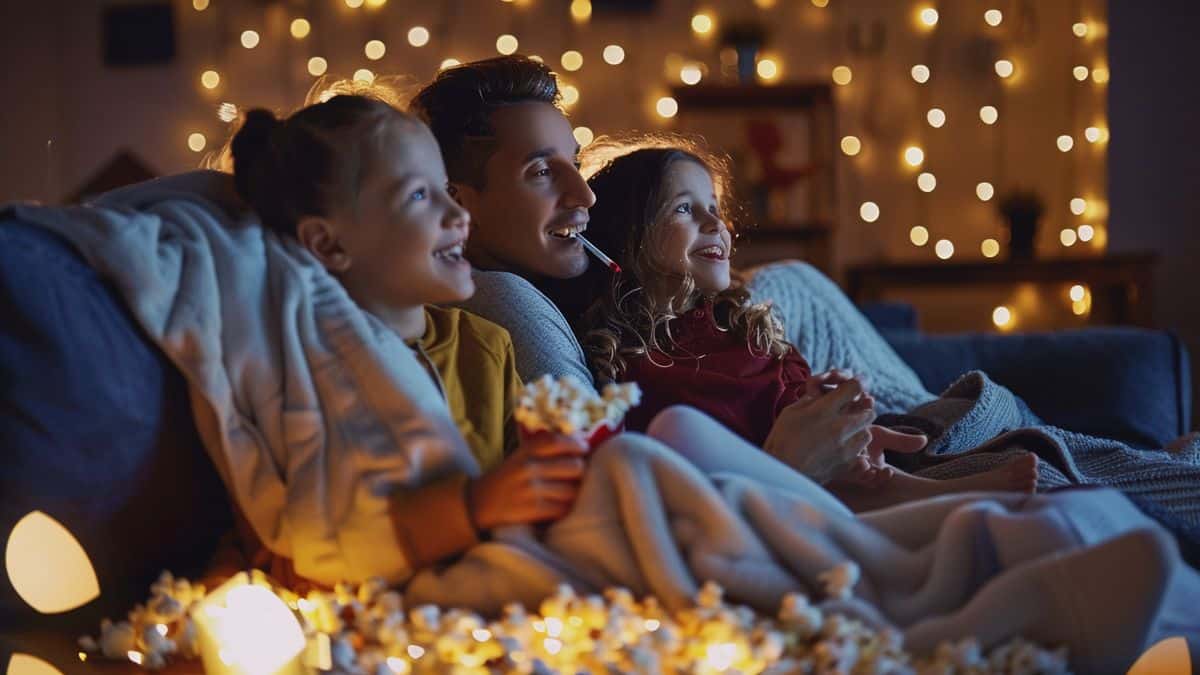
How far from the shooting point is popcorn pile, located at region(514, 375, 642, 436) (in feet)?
3.38

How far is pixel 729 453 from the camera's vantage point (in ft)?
3.56

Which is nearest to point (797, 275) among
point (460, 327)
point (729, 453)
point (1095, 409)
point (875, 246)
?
point (1095, 409)

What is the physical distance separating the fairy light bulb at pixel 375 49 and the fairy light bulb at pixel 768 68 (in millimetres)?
1398

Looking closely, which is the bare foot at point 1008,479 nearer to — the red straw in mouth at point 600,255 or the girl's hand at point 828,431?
the girl's hand at point 828,431

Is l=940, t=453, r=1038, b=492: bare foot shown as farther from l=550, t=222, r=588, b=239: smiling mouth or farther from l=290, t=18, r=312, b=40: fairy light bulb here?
l=290, t=18, r=312, b=40: fairy light bulb

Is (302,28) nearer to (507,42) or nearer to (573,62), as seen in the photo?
(507,42)

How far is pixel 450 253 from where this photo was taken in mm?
1210

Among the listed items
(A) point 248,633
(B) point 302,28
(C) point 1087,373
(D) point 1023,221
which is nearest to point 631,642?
(A) point 248,633

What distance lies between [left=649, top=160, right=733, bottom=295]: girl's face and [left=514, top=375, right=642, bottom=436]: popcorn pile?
0.61 meters

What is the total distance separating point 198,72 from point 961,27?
2838 mm

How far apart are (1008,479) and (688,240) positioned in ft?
1.76

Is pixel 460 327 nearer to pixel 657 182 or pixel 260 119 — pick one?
pixel 260 119

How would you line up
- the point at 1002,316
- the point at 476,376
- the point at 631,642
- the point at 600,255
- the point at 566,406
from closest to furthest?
the point at 631,642
the point at 566,406
the point at 476,376
the point at 600,255
the point at 1002,316

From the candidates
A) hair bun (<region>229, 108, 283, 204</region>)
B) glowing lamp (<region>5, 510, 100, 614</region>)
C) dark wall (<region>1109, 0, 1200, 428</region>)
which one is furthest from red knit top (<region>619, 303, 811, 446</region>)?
dark wall (<region>1109, 0, 1200, 428</region>)
